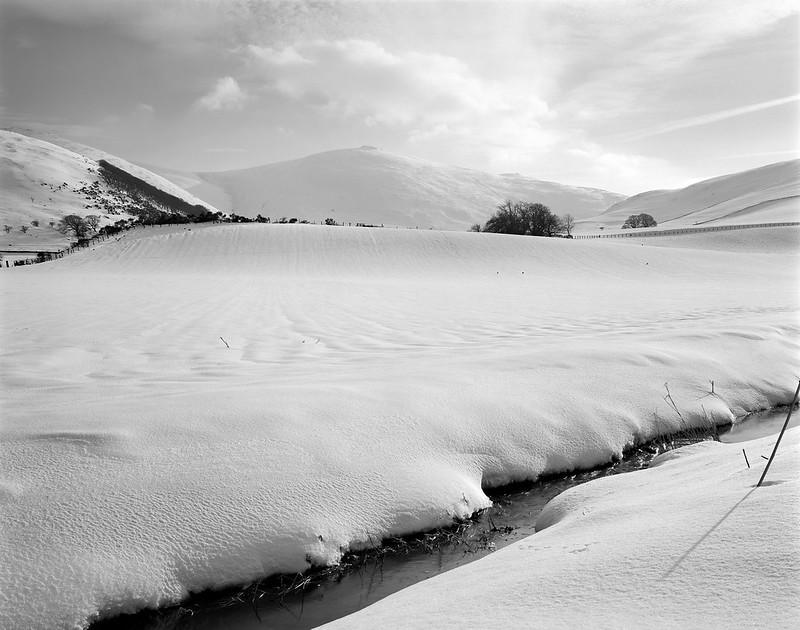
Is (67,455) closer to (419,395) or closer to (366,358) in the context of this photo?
(419,395)

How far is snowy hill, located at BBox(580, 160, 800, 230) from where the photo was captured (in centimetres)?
5744

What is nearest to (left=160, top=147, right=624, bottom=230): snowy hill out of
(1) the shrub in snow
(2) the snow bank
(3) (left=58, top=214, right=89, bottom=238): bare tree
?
(1) the shrub in snow

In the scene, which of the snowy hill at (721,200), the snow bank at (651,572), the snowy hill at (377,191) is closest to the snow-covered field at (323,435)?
the snow bank at (651,572)

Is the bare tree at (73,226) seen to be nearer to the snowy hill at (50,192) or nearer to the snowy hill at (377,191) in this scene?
the snowy hill at (50,192)

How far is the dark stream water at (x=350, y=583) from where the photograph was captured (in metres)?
2.32

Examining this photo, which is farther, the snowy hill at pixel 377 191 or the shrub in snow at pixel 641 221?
the snowy hill at pixel 377 191

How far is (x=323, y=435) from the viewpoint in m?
3.41

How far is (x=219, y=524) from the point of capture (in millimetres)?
2613

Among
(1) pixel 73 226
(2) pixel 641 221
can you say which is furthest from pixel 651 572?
(2) pixel 641 221

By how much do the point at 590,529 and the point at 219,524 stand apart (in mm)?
1784

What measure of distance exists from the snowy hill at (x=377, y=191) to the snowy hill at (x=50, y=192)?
Answer: 26263mm

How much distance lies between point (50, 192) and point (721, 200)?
94581mm

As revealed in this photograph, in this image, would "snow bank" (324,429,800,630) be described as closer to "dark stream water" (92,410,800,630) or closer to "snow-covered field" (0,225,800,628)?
"snow-covered field" (0,225,800,628)

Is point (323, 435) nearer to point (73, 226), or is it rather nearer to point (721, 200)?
point (73, 226)
